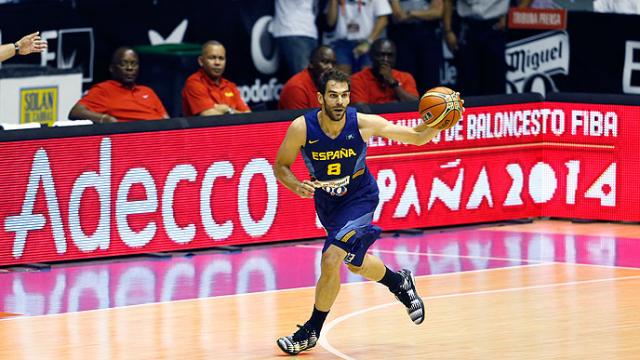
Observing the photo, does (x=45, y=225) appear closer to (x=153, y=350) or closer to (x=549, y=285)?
(x=153, y=350)

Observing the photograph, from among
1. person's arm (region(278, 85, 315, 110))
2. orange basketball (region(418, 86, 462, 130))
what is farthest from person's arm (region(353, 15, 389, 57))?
orange basketball (region(418, 86, 462, 130))

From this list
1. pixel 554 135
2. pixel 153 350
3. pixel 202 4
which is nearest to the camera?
pixel 153 350

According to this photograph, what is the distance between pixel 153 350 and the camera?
497 inches

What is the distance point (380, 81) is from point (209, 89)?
215 centimetres

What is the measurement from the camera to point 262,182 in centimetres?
1709

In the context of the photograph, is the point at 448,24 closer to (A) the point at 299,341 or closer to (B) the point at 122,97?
(B) the point at 122,97

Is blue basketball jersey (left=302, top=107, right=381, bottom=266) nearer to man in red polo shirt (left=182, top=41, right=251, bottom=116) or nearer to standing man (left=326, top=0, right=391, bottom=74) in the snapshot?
man in red polo shirt (left=182, top=41, right=251, bottom=116)

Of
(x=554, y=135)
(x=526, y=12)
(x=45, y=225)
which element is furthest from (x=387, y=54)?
(x=45, y=225)

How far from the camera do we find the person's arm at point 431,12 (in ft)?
70.5

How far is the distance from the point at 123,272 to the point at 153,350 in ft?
11.1

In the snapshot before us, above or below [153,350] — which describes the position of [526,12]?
above

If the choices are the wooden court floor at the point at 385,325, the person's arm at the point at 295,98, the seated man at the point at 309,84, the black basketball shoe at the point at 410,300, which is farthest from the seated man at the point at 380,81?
the black basketball shoe at the point at 410,300

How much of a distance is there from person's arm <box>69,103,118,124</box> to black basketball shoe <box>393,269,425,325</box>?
16.1 feet

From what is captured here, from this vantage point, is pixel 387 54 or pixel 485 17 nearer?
pixel 387 54
